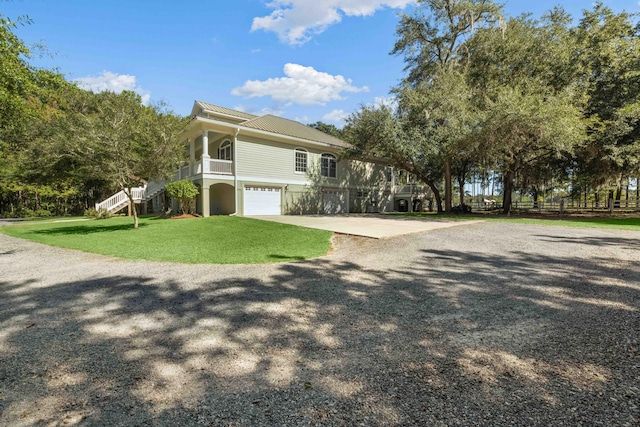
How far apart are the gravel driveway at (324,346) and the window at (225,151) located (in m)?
13.6

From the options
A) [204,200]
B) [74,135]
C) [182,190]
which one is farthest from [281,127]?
[74,135]

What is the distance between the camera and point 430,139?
1722 centimetres

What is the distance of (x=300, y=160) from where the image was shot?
795 inches

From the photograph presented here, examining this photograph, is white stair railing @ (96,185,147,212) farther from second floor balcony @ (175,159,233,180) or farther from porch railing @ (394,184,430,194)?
porch railing @ (394,184,430,194)

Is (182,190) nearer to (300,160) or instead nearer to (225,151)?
(225,151)

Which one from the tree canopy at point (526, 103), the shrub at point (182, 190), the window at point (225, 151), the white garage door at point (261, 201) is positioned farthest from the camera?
the window at point (225, 151)

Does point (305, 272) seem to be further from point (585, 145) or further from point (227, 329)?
point (585, 145)

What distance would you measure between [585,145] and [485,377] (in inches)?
752

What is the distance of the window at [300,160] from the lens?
19922mm

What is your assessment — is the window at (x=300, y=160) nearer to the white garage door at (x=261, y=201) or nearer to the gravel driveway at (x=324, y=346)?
the white garage door at (x=261, y=201)

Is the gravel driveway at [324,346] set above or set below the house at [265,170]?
below

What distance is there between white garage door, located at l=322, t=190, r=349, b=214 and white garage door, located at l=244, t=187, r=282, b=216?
382 centimetres

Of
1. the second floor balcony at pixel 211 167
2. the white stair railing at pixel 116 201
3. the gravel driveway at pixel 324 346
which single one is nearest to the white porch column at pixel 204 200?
the second floor balcony at pixel 211 167

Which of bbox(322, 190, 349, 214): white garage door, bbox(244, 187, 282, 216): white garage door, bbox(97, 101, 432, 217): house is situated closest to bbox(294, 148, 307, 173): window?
bbox(97, 101, 432, 217): house
